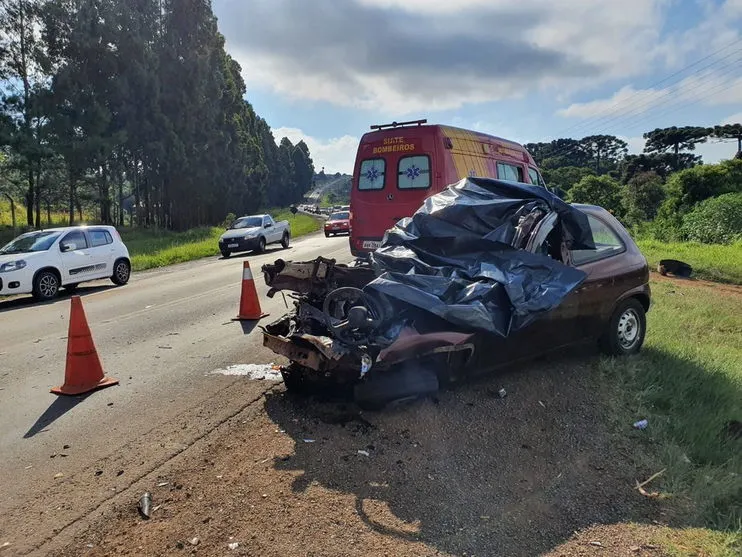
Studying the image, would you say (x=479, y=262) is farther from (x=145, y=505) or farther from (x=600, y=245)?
(x=145, y=505)

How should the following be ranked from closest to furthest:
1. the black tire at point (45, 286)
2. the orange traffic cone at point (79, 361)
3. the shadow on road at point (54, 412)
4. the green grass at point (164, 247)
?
the shadow on road at point (54, 412) → the orange traffic cone at point (79, 361) → the black tire at point (45, 286) → the green grass at point (164, 247)

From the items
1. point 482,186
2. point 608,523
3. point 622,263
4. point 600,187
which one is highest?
point 600,187

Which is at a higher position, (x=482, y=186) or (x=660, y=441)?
(x=482, y=186)

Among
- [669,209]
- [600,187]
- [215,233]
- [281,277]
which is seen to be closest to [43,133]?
[215,233]

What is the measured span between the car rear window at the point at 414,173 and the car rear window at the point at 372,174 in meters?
0.38

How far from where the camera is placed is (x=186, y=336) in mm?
7543

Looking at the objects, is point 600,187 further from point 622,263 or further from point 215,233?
point 622,263

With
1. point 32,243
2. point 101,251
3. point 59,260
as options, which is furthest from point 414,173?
point 32,243

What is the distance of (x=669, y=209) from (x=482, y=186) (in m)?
29.5

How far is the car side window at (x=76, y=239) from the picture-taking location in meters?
12.9

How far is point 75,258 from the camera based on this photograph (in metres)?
13.0

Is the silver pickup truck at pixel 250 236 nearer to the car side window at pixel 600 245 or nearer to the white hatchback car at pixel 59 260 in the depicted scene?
the white hatchback car at pixel 59 260

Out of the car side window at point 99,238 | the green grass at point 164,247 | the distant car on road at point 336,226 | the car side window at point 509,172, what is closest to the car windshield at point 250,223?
the green grass at point 164,247

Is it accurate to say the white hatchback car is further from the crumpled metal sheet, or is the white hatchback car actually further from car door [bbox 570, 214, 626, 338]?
car door [bbox 570, 214, 626, 338]
